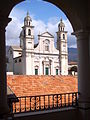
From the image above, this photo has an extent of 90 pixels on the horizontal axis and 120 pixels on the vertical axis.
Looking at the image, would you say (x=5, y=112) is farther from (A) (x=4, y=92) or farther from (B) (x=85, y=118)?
(B) (x=85, y=118)

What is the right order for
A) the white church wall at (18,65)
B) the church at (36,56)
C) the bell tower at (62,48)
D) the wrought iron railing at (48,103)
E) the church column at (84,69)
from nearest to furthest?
1. the wrought iron railing at (48,103)
2. the church column at (84,69)
3. the church at (36,56)
4. the white church wall at (18,65)
5. the bell tower at (62,48)

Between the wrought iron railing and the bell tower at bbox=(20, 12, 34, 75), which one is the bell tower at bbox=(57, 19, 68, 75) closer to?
the bell tower at bbox=(20, 12, 34, 75)

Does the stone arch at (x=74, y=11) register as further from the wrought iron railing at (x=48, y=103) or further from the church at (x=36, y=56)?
the church at (x=36, y=56)

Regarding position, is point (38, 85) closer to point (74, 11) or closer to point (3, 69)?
point (74, 11)

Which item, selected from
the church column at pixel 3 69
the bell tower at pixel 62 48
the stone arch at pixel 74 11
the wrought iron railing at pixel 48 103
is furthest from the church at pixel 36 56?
the church column at pixel 3 69

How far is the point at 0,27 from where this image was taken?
13.3 ft

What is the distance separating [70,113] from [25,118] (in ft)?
3.96

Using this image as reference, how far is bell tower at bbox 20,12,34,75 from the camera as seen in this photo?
37094mm

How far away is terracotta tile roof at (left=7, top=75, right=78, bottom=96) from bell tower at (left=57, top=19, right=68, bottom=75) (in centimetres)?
2701

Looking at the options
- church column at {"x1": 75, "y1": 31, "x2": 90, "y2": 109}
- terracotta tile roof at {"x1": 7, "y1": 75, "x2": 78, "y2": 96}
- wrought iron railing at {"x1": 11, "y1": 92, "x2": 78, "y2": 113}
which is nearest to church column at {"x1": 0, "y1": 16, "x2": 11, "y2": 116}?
wrought iron railing at {"x1": 11, "y1": 92, "x2": 78, "y2": 113}

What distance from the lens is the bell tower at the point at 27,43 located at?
3709 centimetres

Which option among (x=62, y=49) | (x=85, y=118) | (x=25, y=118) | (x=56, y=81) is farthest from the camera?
(x=62, y=49)

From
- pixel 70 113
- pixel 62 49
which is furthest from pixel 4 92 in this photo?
pixel 62 49

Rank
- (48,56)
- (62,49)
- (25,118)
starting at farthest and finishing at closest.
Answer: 1. (62,49)
2. (48,56)
3. (25,118)
